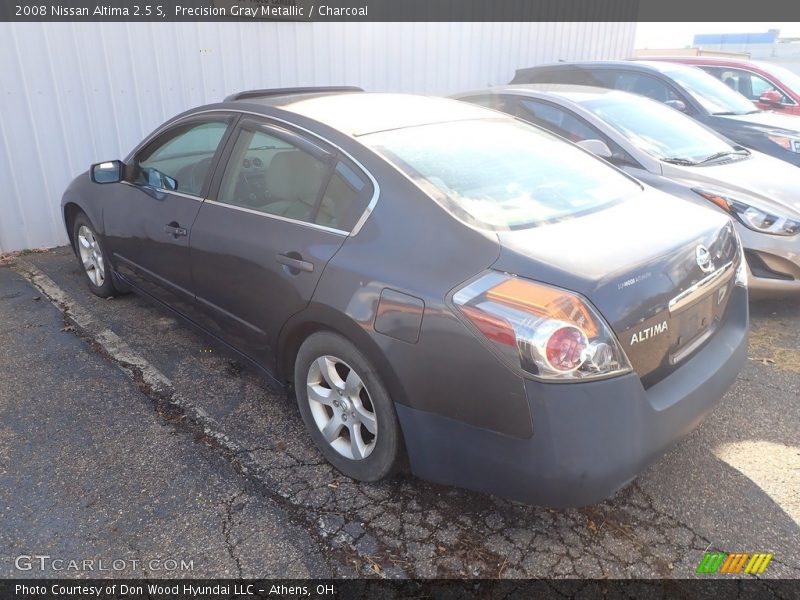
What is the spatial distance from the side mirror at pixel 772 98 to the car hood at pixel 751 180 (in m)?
4.40

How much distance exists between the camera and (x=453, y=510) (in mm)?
2465

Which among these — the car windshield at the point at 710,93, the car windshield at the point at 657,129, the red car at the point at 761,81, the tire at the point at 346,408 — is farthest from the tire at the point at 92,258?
the red car at the point at 761,81

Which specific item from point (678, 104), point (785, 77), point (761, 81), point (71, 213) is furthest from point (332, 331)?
point (785, 77)

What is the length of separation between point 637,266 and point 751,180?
2821 millimetres

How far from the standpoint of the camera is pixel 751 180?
4312 mm

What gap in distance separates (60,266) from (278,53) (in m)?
3.29

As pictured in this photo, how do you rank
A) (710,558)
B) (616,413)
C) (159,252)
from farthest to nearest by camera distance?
(159,252)
(710,558)
(616,413)

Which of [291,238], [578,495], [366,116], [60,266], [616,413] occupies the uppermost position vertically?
[366,116]

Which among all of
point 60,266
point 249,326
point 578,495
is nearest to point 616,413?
point 578,495

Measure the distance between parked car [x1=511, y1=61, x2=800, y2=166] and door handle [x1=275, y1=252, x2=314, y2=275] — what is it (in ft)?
18.3

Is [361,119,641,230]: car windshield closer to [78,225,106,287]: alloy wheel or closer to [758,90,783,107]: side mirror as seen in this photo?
[78,225,106,287]: alloy wheel

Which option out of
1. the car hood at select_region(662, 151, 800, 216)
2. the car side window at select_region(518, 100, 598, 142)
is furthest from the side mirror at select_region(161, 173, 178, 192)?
the car hood at select_region(662, 151, 800, 216)

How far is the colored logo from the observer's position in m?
2.16

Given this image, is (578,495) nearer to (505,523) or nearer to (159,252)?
(505,523)
